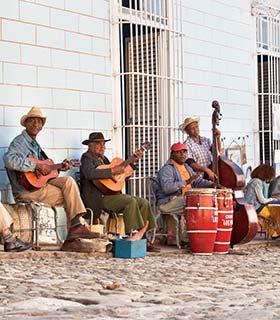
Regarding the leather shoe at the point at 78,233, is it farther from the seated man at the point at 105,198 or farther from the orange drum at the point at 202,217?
the orange drum at the point at 202,217

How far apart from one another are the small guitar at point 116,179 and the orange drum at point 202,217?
705 mm

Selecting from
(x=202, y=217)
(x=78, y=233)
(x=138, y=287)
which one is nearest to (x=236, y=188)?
(x=202, y=217)

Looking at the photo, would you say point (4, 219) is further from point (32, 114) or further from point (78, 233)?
point (32, 114)

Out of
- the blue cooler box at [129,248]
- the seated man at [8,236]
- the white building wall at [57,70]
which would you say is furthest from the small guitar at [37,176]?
the blue cooler box at [129,248]

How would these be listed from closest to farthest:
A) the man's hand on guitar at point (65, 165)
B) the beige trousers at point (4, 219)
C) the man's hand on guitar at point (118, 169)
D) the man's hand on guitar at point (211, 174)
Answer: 1. the beige trousers at point (4, 219)
2. the man's hand on guitar at point (65, 165)
3. the man's hand on guitar at point (118, 169)
4. the man's hand on guitar at point (211, 174)

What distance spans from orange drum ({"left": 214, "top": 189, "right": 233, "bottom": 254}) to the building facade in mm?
1472

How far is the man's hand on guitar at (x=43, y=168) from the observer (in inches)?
352

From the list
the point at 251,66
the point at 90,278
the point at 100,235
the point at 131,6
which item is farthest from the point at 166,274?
the point at 251,66

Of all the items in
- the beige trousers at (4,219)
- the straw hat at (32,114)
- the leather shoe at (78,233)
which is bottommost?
the leather shoe at (78,233)

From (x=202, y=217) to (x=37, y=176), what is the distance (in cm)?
183

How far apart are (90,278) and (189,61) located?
5452 millimetres

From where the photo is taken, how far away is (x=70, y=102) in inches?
393

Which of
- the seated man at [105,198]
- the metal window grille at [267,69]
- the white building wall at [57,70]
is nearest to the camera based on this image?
the white building wall at [57,70]

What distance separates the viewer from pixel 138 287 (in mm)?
6520
